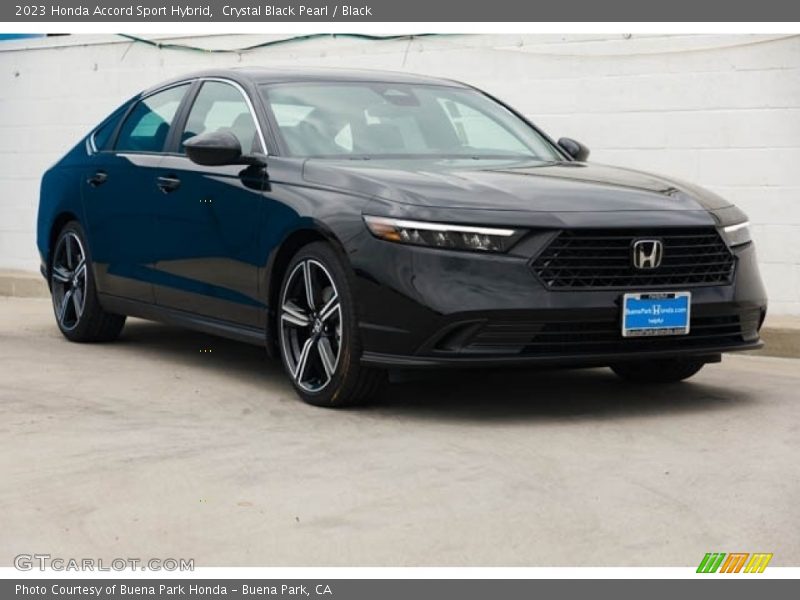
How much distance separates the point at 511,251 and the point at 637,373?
1.72 m

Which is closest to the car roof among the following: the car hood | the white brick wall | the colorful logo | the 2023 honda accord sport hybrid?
the 2023 honda accord sport hybrid

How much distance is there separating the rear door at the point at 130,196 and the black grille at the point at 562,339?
2.51m

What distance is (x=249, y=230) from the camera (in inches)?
312

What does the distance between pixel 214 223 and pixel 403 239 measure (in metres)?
1.57

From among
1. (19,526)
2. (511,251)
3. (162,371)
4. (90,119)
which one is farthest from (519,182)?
(90,119)

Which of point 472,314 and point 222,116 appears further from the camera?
point 222,116

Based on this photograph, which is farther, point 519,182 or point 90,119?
point 90,119

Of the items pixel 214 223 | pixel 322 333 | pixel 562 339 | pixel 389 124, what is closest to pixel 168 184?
pixel 214 223

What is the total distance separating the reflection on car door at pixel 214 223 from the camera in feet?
26.1

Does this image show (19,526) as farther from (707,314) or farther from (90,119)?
(90,119)

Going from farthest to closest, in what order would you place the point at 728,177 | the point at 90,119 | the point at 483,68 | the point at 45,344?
the point at 90,119, the point at 483,68, the point at 728,177, the point at 45,344

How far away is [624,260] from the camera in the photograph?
7.13 meters

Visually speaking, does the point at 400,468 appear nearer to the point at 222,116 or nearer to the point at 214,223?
the point at 214,223

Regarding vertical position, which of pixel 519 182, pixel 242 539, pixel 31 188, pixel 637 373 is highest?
pixel 519 182
